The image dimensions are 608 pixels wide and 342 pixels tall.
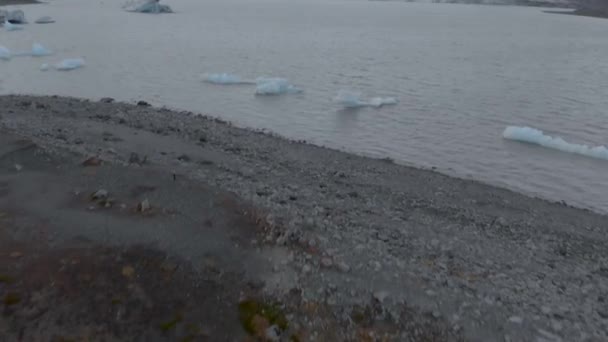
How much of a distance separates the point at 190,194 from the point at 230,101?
67.2ft

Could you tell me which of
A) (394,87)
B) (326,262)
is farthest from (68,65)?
(326,262)

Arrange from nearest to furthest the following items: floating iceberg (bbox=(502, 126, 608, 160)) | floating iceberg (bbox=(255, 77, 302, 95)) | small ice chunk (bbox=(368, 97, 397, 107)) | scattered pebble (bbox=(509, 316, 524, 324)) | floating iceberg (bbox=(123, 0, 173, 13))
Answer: scattered pebble (bbox=(509, 316, 524, 324)) → floating iceberg (bbox=(502, 126, 608, 160)) → small ice chunk (bbox=(368, 97, 397, 107)) → floating iceberg (bbox=(255, 77, 302, 95)) → floating iceberg (bbox=(123, 0, 173, 13))

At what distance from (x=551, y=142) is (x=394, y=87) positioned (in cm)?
1494

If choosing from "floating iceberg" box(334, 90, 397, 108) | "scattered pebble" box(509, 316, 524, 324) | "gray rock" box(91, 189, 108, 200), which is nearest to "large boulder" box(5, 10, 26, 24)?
"floating iceberg" box(334, 90, 397, 108)

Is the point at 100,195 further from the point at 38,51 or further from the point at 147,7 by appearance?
the point at 147,7

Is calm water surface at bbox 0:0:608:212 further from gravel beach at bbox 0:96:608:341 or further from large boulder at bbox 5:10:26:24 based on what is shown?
gravel beach at bbox 0:96:608:341

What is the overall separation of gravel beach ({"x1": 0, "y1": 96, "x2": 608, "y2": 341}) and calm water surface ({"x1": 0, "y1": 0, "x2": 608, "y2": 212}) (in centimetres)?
604

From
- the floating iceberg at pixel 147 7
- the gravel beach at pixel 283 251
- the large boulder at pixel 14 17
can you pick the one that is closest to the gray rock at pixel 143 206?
the gravel beach at pixel 283 251

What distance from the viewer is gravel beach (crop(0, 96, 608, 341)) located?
7.02m

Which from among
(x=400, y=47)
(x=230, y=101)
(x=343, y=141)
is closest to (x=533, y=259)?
(x=343, y=141)

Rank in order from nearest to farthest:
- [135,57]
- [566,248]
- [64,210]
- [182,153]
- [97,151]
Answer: [64,210] → [566,248] → [97,151] → [182,153] → [135,57]

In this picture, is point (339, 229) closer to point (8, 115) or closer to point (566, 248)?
point (566, 248)

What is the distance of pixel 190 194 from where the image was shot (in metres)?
10.2

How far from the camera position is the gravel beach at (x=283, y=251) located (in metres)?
7.02
